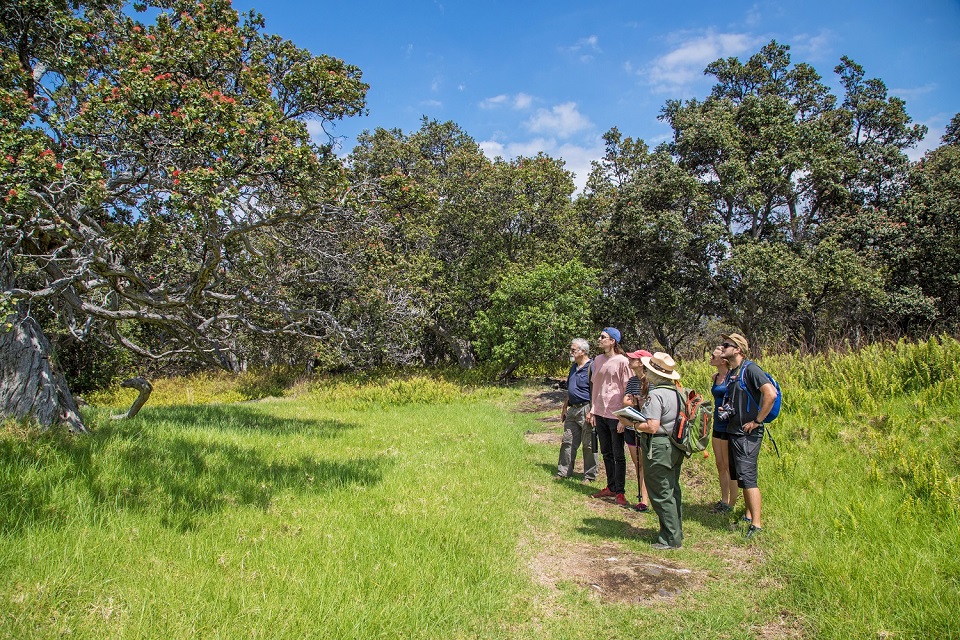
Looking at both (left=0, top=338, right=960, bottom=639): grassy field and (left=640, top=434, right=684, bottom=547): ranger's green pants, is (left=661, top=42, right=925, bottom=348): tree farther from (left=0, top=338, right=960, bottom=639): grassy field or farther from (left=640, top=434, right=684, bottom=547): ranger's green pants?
(left=640, top=434, right=684, bottom=547): ranger's green pants

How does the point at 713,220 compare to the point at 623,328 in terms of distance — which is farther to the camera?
the point at 623,328

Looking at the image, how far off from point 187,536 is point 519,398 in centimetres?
1474

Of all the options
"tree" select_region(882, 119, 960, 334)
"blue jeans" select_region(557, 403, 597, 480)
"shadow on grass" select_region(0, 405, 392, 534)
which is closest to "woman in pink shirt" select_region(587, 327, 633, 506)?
"blue jeans" select_region(557, 403, 597, 480)

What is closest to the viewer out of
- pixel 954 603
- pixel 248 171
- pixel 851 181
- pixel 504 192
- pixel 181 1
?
pixel 954 603

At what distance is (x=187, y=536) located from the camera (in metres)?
4.07

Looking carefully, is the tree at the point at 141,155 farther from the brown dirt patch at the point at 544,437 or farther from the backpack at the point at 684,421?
the backpack at the point at 684,421

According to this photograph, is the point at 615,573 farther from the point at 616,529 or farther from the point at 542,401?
the point at 542,401

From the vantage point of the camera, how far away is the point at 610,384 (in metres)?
6.76

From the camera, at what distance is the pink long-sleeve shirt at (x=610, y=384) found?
6.68m

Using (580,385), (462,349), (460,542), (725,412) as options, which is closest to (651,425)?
(725,412)

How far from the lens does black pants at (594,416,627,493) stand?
21.8 ft

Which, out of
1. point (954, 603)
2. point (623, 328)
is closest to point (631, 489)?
point (954, 603)

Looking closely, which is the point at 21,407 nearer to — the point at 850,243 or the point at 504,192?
the point at 504,192

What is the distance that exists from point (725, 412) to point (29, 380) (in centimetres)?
866
